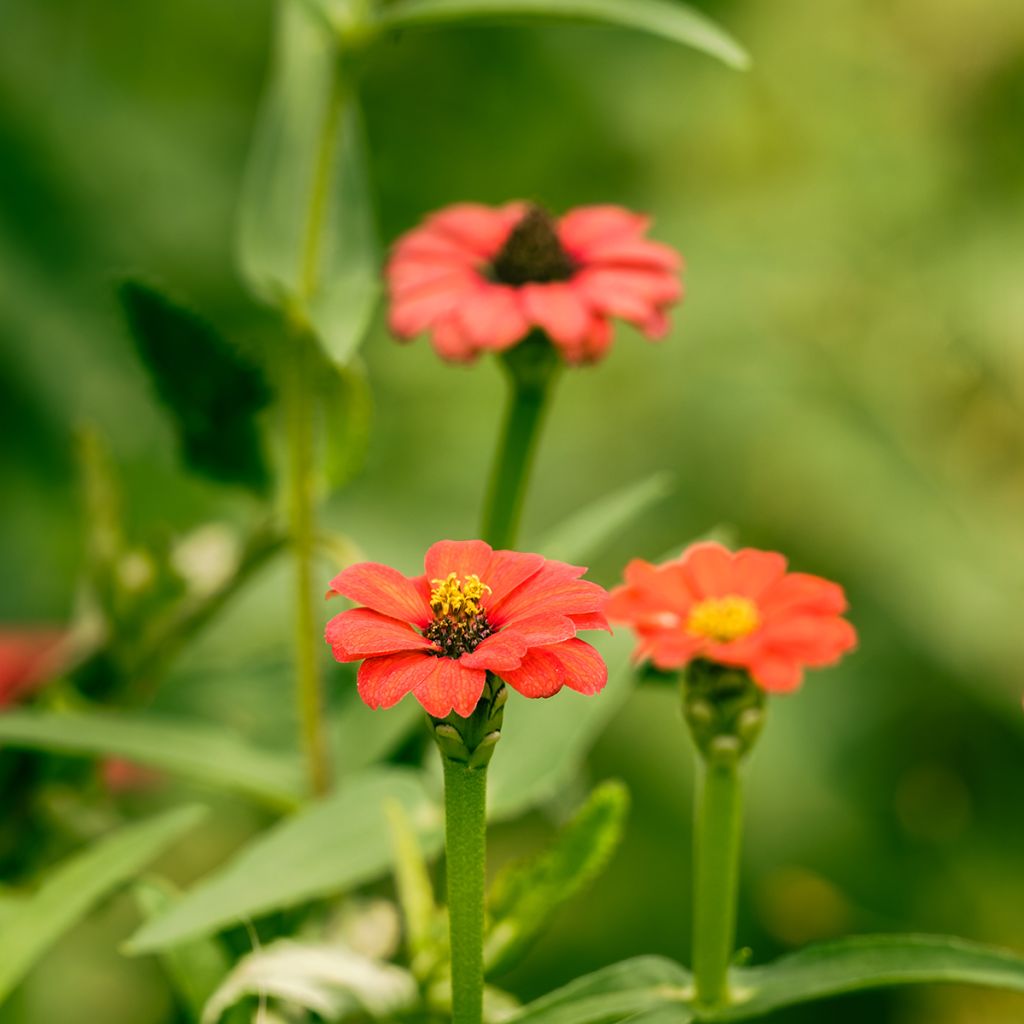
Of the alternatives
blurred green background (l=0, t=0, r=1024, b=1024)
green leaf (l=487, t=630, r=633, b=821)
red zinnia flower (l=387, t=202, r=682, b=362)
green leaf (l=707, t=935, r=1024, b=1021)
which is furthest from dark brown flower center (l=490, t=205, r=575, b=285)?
blurred green background (l=0, t=0, r=1024, b=1024)

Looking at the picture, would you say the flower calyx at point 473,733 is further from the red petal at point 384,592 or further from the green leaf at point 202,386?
the green leaf at point 202,386

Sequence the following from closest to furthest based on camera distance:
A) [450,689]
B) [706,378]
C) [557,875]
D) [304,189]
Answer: [450,689], [557,875], [304,189], [706,378]

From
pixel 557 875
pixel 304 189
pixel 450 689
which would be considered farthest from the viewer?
pixel 304 189

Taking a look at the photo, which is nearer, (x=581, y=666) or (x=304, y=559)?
(x=581, y=666)

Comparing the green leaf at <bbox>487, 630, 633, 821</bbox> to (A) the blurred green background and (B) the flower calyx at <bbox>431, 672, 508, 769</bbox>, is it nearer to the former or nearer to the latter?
(B) the flower calyx at <bbox>431, 672, 508, 769</bbox>

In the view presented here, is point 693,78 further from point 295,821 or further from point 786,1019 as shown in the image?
point 295,821

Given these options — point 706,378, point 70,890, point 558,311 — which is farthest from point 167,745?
point 706,378

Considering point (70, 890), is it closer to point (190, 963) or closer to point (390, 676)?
point (190, 963)
